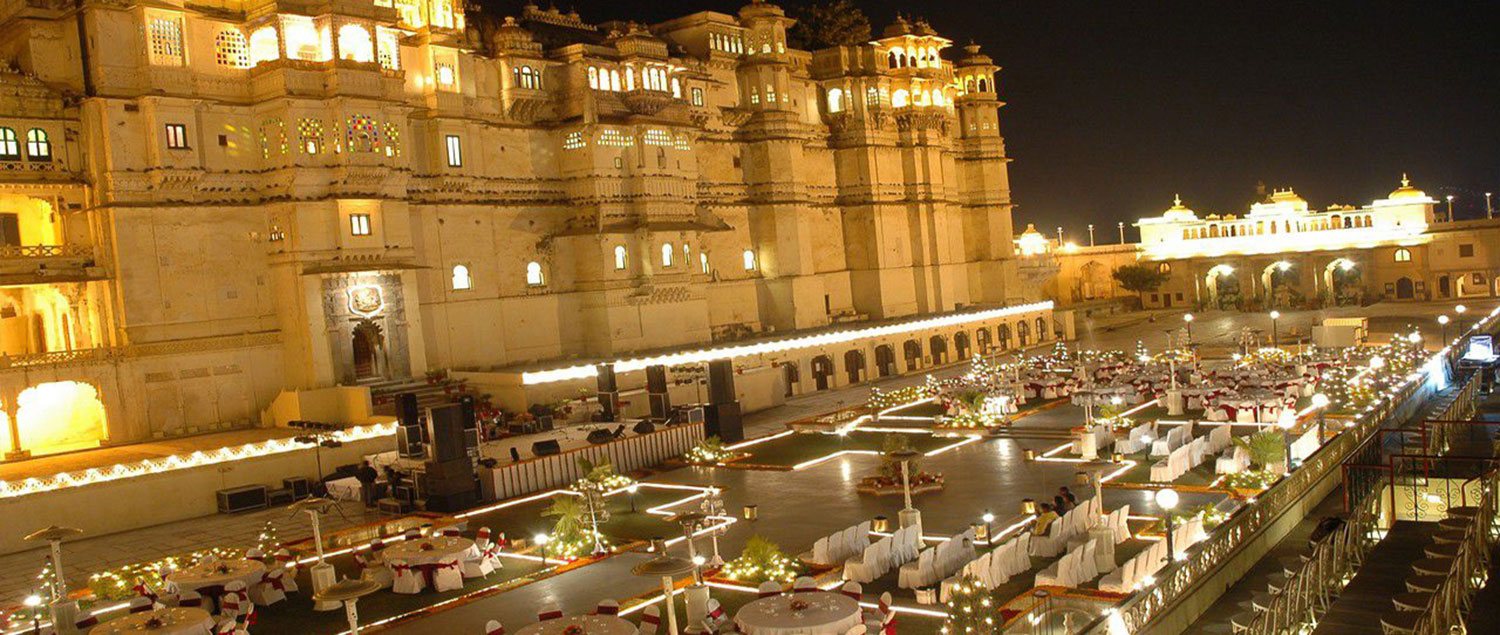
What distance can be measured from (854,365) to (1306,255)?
128 feet

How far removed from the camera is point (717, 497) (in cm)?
2695

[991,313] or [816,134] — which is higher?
[816,134]

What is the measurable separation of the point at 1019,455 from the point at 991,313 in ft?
112

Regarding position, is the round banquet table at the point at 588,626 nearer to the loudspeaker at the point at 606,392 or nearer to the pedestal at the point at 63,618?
the pedestal at the point at 63,618

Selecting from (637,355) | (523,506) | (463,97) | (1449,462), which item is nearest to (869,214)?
(637,355)

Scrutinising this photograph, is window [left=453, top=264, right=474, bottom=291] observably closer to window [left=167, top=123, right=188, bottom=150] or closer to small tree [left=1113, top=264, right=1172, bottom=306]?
window [left=167, top=123, right=188, bottom=150]

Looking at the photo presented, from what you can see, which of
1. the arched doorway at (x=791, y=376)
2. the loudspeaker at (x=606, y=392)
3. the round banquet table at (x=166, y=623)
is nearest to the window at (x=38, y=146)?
the loudspeaker at (x=606, y=392)

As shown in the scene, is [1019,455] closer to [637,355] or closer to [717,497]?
[717,497]

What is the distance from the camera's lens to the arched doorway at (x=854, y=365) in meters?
54.5

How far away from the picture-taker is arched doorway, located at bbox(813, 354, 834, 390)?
52531mm

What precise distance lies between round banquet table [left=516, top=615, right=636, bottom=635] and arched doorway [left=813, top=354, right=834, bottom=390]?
Result: 3691cm

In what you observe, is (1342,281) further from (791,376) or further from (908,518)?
(908,518)

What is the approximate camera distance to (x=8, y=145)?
33.7 meters

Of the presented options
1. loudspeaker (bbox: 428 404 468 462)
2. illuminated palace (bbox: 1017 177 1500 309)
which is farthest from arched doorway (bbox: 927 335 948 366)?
loudspeaker (bbox: 428 404 468 462)
